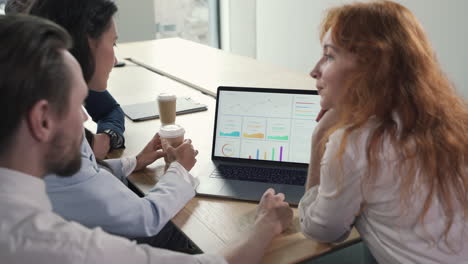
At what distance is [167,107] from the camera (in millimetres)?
1857

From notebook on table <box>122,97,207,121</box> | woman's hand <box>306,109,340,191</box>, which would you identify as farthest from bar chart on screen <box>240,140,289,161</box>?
notebook on table <box>122,97,207,121</box>

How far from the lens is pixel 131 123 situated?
76.9 inches

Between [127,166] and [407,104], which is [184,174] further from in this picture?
[407,104]

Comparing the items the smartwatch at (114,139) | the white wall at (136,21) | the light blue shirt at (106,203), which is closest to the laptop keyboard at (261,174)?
the light blue shirt at (106,203)

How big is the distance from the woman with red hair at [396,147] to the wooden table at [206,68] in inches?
49.9

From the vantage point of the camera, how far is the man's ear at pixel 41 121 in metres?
0.74

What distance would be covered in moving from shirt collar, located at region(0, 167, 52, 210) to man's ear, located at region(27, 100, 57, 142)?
0.23ft

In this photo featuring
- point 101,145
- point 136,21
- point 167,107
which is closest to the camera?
point 101,145

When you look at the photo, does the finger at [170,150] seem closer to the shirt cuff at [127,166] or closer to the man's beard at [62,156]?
the shirt cuff at [127,166]

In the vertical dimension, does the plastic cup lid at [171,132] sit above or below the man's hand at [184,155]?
above

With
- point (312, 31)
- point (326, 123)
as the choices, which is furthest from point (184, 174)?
point (312, 31)

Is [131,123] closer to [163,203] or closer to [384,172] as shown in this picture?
[163,203]

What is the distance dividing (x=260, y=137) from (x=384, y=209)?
21.1 inches

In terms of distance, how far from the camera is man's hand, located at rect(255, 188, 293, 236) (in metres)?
1.14
